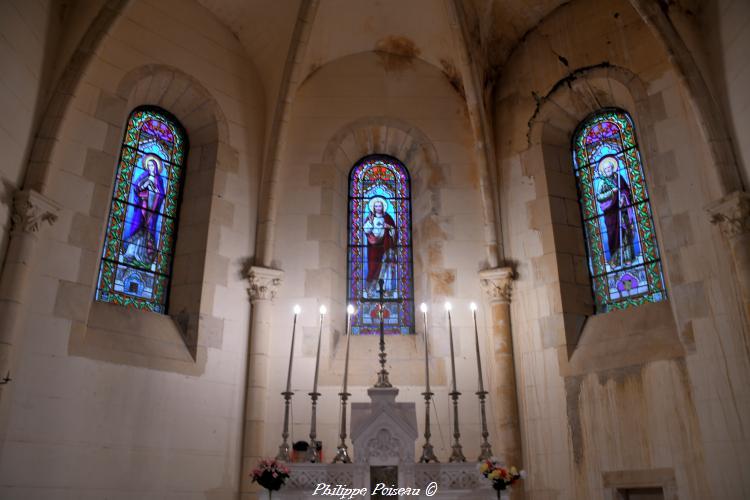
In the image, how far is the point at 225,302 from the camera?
7930mm

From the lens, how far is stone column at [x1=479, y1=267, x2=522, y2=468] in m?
7.44

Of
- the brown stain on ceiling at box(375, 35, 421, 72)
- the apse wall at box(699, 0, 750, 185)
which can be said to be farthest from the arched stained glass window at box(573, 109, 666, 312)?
the brown stain on ceiling at box(375, 35, 421, 72)

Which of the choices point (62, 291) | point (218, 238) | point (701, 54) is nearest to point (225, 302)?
point (218, 238)

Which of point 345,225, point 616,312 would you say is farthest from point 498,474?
point 345,225

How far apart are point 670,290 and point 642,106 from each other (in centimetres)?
236

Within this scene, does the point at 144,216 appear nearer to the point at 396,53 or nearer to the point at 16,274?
the point at 16,274

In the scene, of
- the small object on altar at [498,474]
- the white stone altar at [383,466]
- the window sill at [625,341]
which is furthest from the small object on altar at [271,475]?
the window sill at [625,341]

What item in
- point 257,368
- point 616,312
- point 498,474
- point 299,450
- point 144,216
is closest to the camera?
point 498,474

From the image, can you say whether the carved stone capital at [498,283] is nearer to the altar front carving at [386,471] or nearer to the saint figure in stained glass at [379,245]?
the saint figure in stained glass at [379,245]

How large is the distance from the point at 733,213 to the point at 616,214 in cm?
209

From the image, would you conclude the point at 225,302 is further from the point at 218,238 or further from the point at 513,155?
the point at 513,155

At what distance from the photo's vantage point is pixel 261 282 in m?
8.12

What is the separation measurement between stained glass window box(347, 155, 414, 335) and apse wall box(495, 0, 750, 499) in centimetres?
154

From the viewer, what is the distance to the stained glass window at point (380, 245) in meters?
8.84
